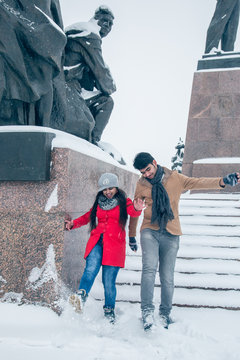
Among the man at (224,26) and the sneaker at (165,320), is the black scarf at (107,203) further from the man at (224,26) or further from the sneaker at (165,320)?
the man at (224,26)

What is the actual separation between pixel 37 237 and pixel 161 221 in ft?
3.56

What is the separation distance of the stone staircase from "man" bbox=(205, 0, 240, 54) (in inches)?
210

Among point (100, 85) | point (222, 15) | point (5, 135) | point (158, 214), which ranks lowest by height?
point (158, 214)

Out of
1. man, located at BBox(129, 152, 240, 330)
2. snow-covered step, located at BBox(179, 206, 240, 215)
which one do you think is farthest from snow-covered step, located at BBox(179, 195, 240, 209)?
man, located at BBox(129, 152, 240, 330)

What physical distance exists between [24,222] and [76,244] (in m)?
0.60

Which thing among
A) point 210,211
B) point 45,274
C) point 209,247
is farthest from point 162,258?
point 210,211

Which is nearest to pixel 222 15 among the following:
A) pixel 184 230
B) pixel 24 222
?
pixel 184 230

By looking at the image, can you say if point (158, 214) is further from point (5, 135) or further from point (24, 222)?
point (5, 135)

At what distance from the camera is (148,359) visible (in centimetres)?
216

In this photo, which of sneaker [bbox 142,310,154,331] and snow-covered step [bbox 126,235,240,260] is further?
snow-covered step [bbox 126,235,240,260]

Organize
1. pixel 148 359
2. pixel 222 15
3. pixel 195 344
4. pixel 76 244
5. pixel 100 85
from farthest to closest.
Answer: pixel 222 15, pixel 100 85, pixel 76 244, pixel 195 344, pixel 148 359

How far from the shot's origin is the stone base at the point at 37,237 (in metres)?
2.91

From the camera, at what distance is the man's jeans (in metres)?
2.78

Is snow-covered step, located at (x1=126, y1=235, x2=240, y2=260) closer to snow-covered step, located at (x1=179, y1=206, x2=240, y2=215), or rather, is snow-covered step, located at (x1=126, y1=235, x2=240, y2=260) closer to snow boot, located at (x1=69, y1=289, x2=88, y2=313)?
snow-covered step, located at (x1=179, y1=206, x2=240, y2=215)
